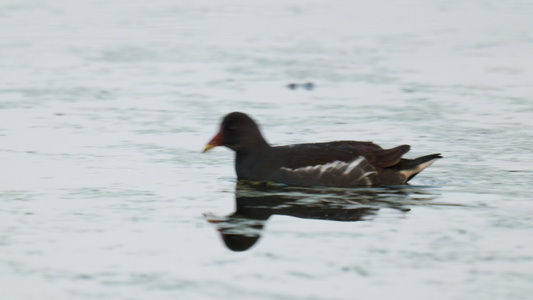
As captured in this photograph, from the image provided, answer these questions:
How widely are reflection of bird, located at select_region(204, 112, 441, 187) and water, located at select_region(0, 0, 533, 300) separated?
0.17m

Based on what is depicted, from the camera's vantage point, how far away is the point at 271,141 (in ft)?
36.7

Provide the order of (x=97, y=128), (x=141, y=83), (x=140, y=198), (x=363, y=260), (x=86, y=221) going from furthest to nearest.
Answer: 1. (x=141, y=83)
2. (x=97, y=128)
3. (x=140, y=198)
4. (x=86, y=221)
5. (x=363, y=260)

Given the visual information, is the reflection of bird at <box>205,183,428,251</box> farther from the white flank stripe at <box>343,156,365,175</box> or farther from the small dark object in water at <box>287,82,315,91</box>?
the small dark object in water at <box>287,82,315,91</box>

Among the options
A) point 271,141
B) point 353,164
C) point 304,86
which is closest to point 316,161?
point 353,164

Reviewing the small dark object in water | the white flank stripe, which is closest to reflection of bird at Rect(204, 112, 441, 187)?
the white flank stripe

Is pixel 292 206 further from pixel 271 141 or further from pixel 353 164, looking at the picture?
pixel 271 141

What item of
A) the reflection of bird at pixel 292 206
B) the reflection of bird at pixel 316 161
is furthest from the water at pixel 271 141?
the reflection of bird at pixel 316 161

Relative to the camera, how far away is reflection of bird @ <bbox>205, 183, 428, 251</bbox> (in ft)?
25.6

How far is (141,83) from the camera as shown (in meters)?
14.6

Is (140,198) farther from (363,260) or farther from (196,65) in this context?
(196,65)

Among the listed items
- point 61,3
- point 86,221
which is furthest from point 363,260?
point 61,3

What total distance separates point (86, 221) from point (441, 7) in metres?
15.6

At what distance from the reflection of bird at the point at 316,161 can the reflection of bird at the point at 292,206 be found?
12 centimetres

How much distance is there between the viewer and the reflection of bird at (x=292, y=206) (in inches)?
307
